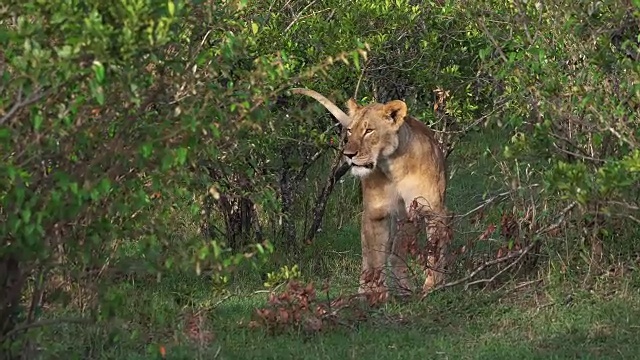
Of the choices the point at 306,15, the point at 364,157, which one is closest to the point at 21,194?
the point at 364,157

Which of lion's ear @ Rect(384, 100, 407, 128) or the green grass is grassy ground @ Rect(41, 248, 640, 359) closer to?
the green grass

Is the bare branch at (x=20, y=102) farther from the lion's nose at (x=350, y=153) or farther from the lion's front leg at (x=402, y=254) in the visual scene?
the lion's nose at (x=350, y=153)

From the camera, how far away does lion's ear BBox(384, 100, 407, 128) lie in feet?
26.0

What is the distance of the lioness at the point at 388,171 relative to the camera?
789 centimetres

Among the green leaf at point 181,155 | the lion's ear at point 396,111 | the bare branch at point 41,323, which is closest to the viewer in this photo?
the green leaf at point 181,155

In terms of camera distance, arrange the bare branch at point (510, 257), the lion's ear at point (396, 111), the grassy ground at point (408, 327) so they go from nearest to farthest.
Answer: the grassy ground at point (408, 327) → the bare branch at point (510, 257) → the lion's ear at point (396, 111)

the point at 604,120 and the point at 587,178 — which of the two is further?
the point at 604,120

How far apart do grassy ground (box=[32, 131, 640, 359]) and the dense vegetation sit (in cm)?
3

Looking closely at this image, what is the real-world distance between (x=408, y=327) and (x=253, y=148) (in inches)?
62.3

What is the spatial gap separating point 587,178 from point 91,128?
Answer: 7.25 ft

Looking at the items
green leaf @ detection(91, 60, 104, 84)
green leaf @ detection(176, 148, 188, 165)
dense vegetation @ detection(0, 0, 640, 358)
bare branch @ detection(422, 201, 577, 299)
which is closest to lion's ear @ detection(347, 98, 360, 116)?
dense vegetation @ detection(0, 0, 640, 358)

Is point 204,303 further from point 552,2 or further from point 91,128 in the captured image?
point 91,128

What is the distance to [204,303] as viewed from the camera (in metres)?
7.66

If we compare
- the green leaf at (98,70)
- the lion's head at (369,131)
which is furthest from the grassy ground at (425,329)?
the green leaf at (98,70)
